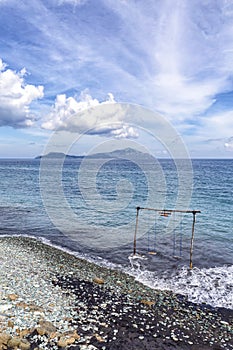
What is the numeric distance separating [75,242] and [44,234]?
11.2 feet

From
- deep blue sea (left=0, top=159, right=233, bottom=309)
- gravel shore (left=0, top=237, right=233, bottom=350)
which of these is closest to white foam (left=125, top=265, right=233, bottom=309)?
deep blue sea (left=0, top=159, right=233, bottom=309)

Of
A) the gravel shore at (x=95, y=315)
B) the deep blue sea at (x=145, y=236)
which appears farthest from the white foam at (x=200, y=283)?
the gravel shore at (x=95, y=315)

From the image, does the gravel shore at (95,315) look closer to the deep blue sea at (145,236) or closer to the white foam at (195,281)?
the white foam at (195,281)

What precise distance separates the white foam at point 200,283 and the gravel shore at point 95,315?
2.31 ft

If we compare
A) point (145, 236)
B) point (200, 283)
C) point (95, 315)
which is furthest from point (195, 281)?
point (145, 236)

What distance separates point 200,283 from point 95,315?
654 cm

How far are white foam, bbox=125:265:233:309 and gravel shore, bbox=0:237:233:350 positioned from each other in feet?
2.31

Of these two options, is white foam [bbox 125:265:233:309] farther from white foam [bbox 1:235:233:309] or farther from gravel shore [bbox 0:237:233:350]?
gravel shore [bbox 0:237:233:350]

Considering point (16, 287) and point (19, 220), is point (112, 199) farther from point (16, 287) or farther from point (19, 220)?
point (16, 287)

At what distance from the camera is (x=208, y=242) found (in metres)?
20.2

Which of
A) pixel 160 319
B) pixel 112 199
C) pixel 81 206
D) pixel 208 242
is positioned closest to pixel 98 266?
pixel 160 319

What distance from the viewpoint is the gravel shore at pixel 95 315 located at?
7551mm

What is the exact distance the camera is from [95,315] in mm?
8875

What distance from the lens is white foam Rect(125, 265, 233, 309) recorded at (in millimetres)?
11812
